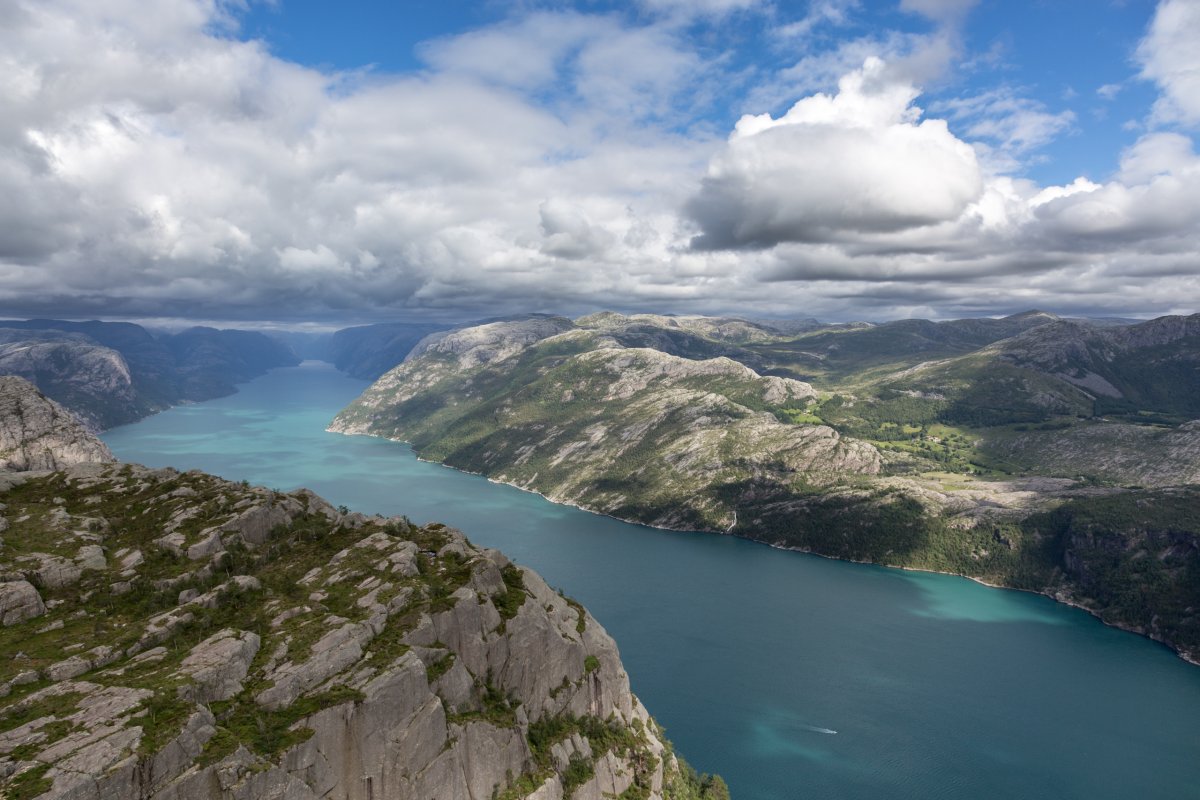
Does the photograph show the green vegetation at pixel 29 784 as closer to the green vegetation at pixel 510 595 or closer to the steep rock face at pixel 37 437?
the green vegetation at pixel 510 595

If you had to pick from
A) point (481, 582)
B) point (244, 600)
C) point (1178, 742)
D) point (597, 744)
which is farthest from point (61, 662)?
point (1178, 742)

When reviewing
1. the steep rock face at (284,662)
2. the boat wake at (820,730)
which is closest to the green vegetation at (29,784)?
the steep rock face at (284,662)

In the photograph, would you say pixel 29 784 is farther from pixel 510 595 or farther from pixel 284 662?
pixel 510 595

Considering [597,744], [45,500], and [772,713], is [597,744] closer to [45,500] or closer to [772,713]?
[45,500]

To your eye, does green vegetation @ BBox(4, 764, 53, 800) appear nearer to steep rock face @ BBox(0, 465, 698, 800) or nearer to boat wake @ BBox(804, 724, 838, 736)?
steep rock face @ BBox(0, 465, 698, 800)

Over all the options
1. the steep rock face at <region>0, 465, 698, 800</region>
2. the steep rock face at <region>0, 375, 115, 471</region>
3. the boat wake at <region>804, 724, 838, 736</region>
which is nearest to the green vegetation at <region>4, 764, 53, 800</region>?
the steep rock face at <region>0, 465, 698, 800</region>

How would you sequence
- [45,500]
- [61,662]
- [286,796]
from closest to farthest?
[286,796] → [61,662] → [45,500]
